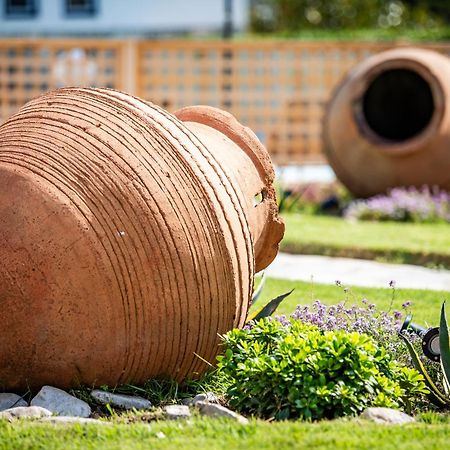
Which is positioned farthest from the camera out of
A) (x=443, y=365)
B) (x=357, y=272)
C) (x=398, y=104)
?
(x=398, y=104)

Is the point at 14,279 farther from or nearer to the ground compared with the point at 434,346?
farther from the ground

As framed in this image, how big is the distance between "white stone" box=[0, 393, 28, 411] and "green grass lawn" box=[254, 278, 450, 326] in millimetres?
1975

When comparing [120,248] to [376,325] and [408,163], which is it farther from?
[408,163]

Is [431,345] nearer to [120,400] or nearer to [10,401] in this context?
[120,400]

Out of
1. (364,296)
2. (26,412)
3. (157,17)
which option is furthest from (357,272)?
(157,17)

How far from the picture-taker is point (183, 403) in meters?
3.83

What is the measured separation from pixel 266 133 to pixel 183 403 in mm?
12828

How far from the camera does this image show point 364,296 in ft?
20.0

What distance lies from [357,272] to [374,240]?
3.98ft

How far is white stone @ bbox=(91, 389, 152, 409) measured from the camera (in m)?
3.73

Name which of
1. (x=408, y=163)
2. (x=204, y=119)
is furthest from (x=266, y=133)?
(x=204, y=119)

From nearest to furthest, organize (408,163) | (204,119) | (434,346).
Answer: (434,346), (204,119), (408,163)

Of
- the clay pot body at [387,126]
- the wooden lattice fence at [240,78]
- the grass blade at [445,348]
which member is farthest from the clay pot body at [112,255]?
the wooden lattice fence at [240,78]

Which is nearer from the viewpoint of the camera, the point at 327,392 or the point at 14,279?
the point at 327,392
